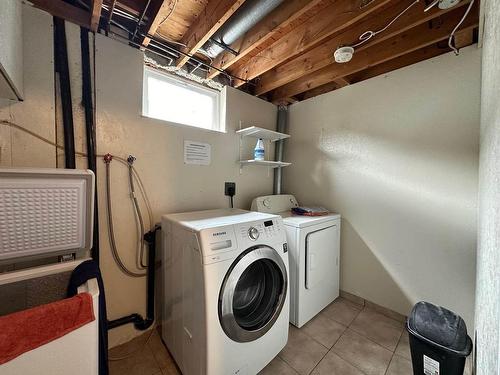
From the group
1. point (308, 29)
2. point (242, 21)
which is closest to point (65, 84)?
point (242, 21)

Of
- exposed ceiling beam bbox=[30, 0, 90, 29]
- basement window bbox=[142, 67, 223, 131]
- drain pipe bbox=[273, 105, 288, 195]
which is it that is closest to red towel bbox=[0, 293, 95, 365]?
basement window bbox=[142, 67, 223, 131]

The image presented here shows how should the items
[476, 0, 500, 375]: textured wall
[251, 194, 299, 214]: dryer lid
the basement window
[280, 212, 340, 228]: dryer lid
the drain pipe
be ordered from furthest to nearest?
1. the drain pipe
2. [251, 194, 299, 214]: dryer lid
3. the basement window
4. [280, 212, 340, 228]: dryer lid
5. [476, 0, 500, 375]: textured wall

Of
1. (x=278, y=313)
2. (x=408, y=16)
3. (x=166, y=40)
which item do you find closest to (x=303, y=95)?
(x=408, y=16)

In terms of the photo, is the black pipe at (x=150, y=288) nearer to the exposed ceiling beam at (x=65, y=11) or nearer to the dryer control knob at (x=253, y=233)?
the dryer control knob at (x=253, y=233)

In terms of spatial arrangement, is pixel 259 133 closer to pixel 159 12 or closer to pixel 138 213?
pixel 159 12

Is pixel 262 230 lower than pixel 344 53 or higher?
lower

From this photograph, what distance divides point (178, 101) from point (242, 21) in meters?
0.93

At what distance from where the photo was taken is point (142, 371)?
132 cm

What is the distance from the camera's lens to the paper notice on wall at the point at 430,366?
1.02 m

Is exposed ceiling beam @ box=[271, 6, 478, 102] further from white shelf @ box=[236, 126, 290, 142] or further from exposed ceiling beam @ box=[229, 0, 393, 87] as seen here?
white shelf @ box=[236, 126, 290, 142]

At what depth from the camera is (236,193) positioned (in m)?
2.22

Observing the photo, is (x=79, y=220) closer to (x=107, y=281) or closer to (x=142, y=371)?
(x=107, y=281)

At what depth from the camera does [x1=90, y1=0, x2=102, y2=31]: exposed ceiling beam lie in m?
1.14

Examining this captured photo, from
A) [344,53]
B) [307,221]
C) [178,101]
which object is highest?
[344,53]
